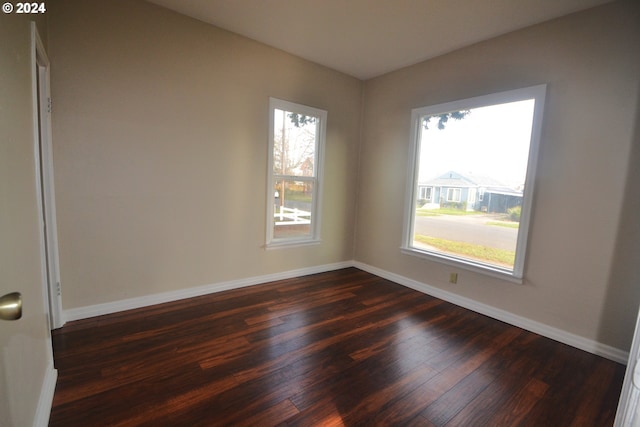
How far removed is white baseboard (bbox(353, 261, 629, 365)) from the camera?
2.26 metres

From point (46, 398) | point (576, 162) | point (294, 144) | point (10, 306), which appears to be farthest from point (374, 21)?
point (46, 398)

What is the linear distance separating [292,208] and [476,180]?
7.23ft

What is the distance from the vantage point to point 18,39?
51.7 inches

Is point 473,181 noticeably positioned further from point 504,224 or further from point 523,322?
point 523,322

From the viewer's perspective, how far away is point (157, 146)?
2699mm

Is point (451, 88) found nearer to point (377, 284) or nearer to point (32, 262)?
point (377, 284)

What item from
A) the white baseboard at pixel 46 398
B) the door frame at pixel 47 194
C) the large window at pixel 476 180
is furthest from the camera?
the large window at pixel 476 180

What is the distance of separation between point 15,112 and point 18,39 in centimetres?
38

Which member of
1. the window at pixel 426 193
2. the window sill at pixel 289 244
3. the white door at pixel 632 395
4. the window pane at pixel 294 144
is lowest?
the window sill at pixel 289 244

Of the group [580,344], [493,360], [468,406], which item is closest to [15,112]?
[468,406]

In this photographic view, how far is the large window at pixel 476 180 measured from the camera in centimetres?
270

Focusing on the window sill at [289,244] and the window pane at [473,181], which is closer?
the window pane at [473,181]

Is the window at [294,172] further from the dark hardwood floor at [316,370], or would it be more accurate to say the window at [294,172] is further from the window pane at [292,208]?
the dark hardwood floor at [316,370]

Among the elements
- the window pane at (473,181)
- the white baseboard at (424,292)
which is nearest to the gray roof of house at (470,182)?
the window pane at (473,181)
